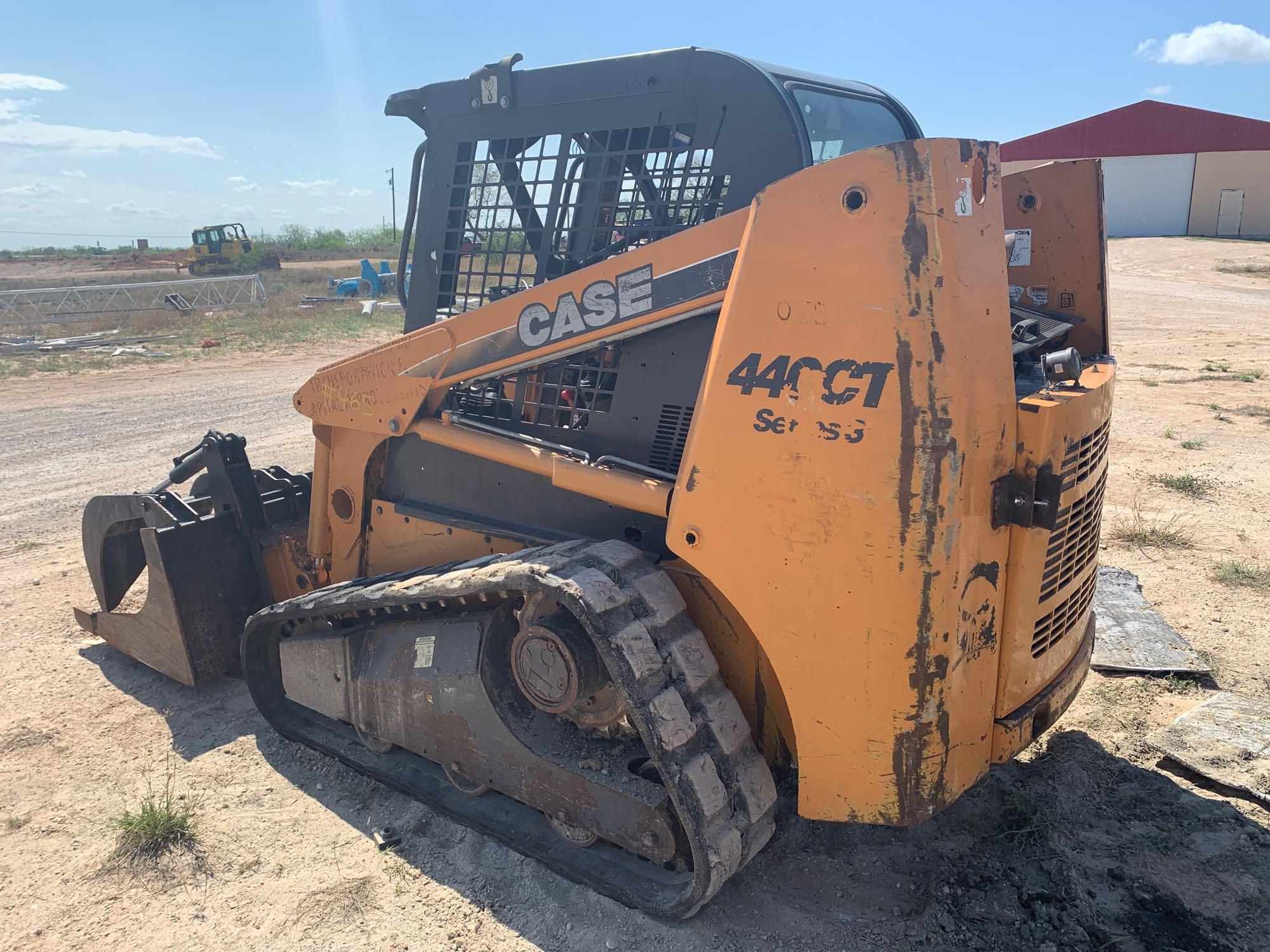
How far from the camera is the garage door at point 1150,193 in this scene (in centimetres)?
3841

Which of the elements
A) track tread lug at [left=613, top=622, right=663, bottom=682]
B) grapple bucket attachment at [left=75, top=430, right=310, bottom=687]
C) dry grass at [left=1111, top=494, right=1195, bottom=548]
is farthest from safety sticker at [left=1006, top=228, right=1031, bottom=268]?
grapple bucket attachment at [left=75, top=430, right=310, bottom=687]

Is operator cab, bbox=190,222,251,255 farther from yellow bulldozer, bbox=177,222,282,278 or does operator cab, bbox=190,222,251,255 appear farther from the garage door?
the garage door

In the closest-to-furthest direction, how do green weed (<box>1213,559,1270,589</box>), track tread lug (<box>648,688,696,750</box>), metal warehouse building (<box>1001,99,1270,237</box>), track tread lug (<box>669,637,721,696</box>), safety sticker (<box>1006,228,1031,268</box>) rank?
track tread lug (<box>648,688,696,750</box>) < track tread lug (<box>669,637,721,696</box>) < safety sticker (<box>1006,228,1031,268</box>) < green weed (<box>1213,559,1270,589</box>) < metal warehouse building (<box>1001,99,1270,237</box>)

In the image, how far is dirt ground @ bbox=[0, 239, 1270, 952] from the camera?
2.82m

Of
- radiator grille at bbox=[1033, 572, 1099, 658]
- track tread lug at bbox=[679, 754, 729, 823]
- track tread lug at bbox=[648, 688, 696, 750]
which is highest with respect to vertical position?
radiator grille at bbox=[1033, 572, 1099, 658]

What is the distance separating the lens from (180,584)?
434 cm

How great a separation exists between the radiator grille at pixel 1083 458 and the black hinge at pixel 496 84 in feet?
8.22

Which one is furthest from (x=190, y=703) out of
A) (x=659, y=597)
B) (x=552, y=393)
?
(x=659, y=597)

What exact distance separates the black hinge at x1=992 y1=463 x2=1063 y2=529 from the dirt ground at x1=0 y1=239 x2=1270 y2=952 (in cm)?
133

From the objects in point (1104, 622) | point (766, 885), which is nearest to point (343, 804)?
point (766, 885)

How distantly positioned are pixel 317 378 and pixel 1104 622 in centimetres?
415

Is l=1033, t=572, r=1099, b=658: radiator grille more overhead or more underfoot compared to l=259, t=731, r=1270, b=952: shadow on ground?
more overhead

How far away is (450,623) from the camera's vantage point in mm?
3246

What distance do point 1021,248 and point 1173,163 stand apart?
42.8m
